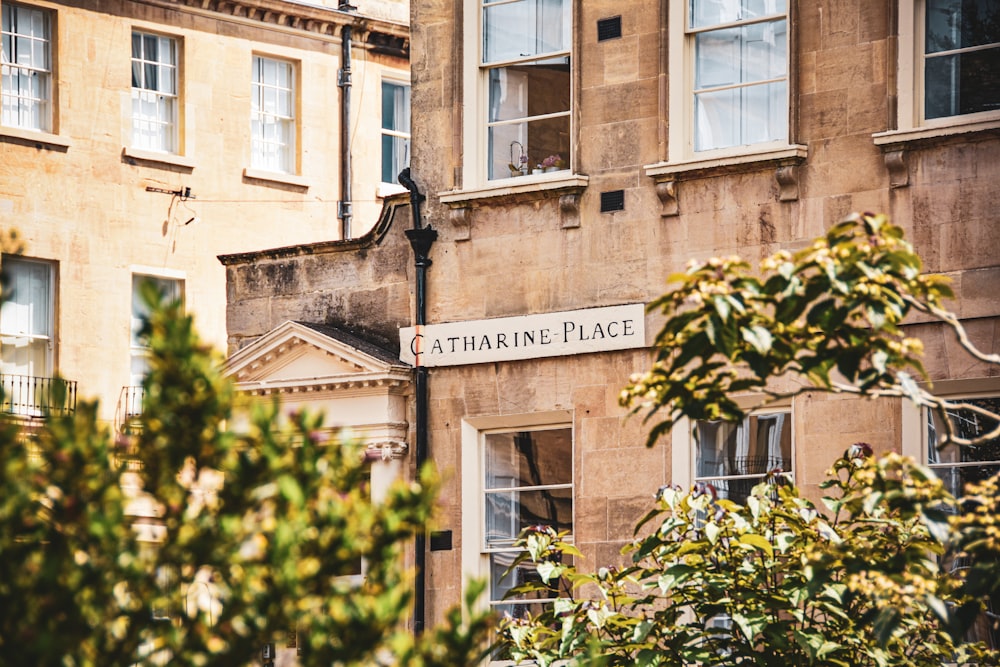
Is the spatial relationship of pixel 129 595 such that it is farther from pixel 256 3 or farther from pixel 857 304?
pixel 256 3

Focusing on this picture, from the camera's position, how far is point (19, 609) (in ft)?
19.8

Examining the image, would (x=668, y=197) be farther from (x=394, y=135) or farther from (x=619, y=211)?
(x=394, y=135)

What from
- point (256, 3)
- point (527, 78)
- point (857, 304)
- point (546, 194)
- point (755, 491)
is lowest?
point (755, 491)

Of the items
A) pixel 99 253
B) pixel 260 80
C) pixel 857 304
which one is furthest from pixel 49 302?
pixel 857 304

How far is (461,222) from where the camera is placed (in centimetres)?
1883

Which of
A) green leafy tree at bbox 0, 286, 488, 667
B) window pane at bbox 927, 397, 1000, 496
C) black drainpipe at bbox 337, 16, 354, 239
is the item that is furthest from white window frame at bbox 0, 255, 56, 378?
green leafy tree at bbox 0, 286, 488, 667

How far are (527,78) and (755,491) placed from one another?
6639 millimetres

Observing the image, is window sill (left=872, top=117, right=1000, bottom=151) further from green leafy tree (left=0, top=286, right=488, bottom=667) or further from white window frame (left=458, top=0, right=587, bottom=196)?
green leafy tree (left=0, top=286, right=488, bottom=667)

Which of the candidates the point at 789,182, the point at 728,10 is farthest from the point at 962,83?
the point at 728,10

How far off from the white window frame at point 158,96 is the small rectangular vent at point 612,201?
13582 mm

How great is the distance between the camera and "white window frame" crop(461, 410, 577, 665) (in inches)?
725

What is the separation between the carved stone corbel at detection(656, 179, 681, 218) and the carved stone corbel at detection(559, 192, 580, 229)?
854 millimetres

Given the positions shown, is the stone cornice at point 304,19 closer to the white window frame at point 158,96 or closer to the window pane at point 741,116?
the white window frame at point 158,96

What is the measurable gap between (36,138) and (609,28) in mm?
13210
